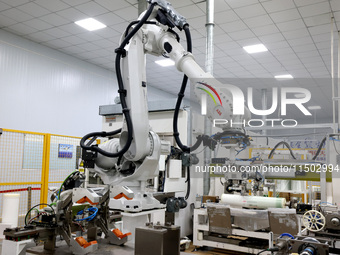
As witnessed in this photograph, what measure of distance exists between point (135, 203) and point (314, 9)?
4.55 metres

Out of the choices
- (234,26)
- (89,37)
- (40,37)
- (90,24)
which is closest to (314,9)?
(234,26)

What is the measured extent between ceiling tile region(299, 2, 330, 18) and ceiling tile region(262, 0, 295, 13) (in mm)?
223

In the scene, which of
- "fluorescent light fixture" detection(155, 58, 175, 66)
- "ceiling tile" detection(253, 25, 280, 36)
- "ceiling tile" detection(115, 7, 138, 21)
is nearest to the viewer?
"ceiling tile" detection(115, 7, 138, 21)

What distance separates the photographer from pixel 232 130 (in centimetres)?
223

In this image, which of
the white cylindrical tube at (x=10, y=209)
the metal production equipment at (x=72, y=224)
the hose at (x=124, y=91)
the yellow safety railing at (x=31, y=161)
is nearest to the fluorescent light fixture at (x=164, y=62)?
the yellow safety railing at (x=31, y=161)

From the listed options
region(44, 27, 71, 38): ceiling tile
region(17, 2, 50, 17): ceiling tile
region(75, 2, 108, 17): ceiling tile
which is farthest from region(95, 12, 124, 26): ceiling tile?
region(44, 27, 71, 38): ceiling tile

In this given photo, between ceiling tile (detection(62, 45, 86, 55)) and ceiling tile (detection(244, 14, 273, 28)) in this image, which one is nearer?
ceiling tile (detection(244, 14, 273, 28))

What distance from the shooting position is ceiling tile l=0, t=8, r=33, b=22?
17.5 feet

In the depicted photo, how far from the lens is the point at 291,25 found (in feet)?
18.0

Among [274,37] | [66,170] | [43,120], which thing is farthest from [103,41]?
[274,37]

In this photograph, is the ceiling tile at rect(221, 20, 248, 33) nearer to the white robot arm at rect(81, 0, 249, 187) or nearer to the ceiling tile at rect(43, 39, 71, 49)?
the ceiling tile at rect(43, 39, 71, 49)

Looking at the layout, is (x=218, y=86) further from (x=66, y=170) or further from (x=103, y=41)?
(x=103, y=41)

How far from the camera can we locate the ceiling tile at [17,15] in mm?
5320

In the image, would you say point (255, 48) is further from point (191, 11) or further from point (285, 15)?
point (191, 11)
